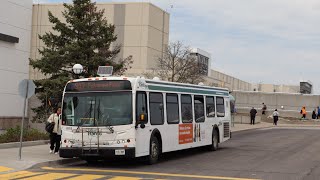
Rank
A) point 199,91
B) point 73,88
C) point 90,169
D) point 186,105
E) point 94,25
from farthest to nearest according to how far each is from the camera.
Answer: point 94,25 < point 199,91 < point 186,105 < point 73,88 < point 90,169

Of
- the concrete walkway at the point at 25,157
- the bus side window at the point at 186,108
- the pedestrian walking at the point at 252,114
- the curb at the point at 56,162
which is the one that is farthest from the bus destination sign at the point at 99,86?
the pedestrian walking at the point at 252,114

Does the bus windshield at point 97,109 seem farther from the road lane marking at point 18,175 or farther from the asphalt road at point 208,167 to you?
the road lane marking at point 18,175

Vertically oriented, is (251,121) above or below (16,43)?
below

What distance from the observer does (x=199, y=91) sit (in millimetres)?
20094

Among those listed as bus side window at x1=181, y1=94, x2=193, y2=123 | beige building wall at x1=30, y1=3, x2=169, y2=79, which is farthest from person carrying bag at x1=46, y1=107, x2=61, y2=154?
beige building wall at x1=30, y1=3, x2=169, y2=79

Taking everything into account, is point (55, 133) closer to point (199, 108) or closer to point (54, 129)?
point (54, 129)

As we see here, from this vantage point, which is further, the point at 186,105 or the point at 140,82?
the point at 186,105

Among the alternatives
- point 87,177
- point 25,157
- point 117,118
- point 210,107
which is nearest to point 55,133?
point 25,157

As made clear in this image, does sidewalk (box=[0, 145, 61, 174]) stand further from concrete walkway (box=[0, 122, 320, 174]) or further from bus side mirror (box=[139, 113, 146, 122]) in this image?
bus side mirror (box=[139, 113, 146, 122])

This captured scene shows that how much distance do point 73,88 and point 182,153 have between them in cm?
635

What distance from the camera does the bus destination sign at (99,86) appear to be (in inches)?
604

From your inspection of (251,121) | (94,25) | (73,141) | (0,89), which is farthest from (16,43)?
(251,121)

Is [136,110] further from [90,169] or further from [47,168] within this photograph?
[47,168]

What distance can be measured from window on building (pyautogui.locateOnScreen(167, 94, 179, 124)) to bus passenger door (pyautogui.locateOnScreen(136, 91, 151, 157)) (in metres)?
1.72
